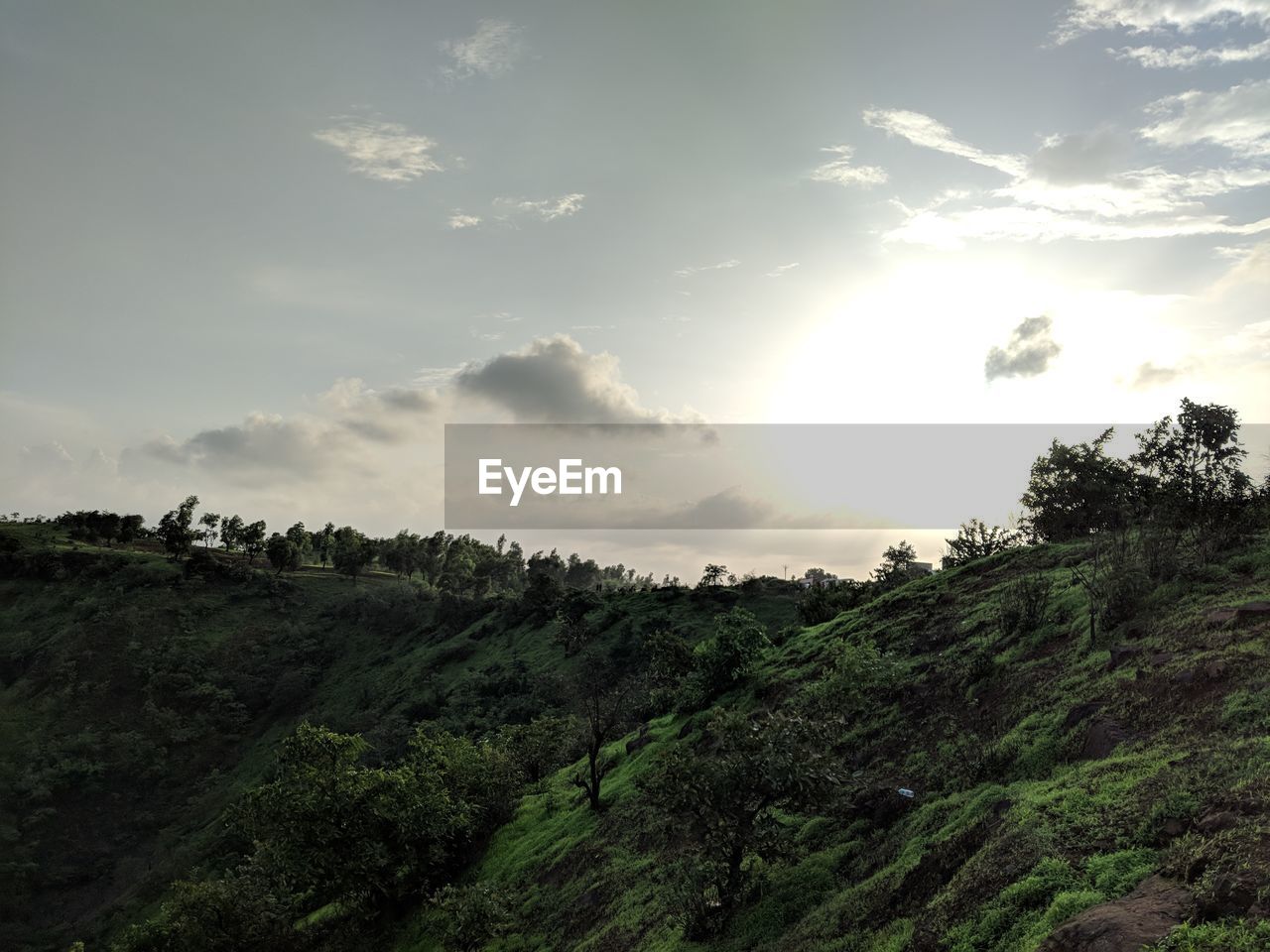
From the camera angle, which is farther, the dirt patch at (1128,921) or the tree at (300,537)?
the tree at (300,537)

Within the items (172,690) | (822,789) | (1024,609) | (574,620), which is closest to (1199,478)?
(1024,609)

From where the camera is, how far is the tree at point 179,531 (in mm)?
143625

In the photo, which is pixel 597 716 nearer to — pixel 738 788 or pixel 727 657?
pixel 727 657

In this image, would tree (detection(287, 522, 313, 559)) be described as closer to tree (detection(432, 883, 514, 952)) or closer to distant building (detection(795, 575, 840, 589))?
distant building (detection(795, 575, 840, 589))

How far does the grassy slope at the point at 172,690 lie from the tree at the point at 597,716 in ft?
26.5

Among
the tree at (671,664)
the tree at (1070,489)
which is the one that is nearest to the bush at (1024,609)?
the tree at (1070,489)

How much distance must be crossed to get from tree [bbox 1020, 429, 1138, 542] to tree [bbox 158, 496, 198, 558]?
152 m

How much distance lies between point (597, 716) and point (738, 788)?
22.3 metres

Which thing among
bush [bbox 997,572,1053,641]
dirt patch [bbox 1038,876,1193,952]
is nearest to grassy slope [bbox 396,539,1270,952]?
dirt patch [bbox 1038,876,1193,952]

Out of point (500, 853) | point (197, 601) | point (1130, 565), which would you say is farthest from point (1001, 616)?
point (197, 601)

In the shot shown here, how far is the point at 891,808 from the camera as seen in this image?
24.1 meters

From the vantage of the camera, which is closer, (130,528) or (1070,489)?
(1070,489)

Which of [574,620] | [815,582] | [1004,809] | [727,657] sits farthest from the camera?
[574,620]

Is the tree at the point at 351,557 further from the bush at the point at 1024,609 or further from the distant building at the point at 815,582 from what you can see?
the bush at the point at 1024,609
